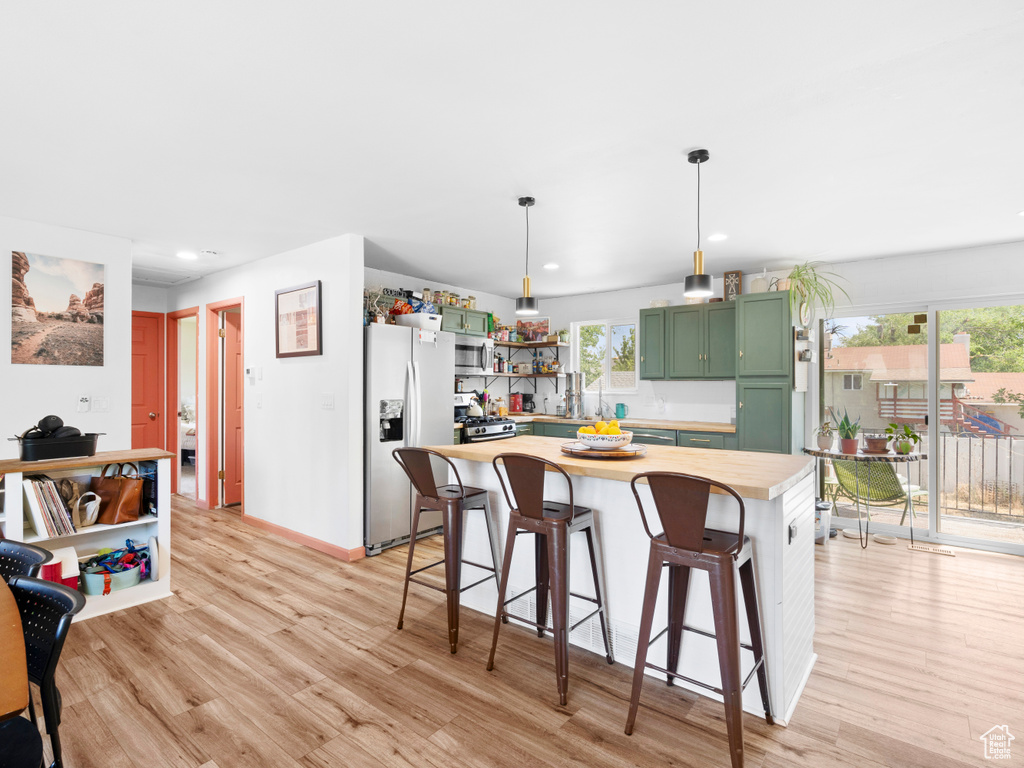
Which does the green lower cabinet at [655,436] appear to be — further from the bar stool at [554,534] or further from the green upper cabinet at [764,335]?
the bar stool at [554,534]

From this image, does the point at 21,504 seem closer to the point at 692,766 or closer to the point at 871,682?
the point at 692,766

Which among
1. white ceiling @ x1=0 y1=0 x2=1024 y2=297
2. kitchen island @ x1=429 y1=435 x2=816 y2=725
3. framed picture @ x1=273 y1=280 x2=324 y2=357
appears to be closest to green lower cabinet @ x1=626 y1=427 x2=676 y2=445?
white ceiling @ x1=0 y1=0 x2=1024 y2=297

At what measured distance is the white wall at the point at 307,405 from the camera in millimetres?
4074

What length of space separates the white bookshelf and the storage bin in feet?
6.90

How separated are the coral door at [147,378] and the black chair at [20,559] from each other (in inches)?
188

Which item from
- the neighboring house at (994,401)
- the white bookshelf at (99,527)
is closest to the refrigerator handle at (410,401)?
the white bookshelf at (99,527)

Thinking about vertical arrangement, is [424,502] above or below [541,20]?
below

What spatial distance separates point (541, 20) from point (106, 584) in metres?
3.74

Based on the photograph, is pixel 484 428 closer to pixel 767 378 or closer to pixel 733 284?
pixel 767 378

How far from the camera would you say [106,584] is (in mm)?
3152

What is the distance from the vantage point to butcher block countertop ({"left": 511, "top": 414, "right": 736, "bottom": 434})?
5180 mm

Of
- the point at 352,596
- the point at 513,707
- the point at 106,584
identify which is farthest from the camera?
the point at 352,596

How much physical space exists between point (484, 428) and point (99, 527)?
10.1 ft

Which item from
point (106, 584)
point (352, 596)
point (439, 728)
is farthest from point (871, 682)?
point (106, 584)
